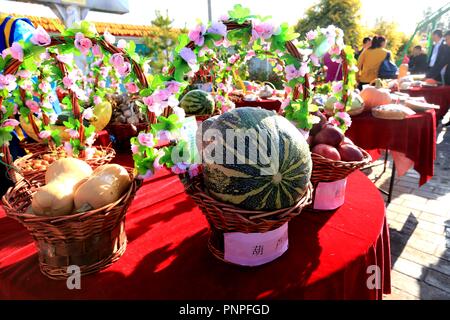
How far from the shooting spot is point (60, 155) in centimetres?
168

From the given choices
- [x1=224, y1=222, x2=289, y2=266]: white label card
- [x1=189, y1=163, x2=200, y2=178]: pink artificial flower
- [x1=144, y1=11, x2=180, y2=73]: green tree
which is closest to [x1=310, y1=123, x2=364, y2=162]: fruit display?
[x1=224, y1=222, x2=289, y2=266]: white label card

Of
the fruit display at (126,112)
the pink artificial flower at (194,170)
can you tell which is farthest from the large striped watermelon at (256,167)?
the fruit display at (126,112)

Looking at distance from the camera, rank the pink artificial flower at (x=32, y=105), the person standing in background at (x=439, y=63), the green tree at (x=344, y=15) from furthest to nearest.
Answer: the green tree at (x=344, y=15)
the person standing in background at (x=439, y=63)
the pink artificial flower at (x=32, y=105)

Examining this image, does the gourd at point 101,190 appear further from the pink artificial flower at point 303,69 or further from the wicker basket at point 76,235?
the pink artificial flower at point 303,69

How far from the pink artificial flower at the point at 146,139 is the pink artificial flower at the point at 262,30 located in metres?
0.51

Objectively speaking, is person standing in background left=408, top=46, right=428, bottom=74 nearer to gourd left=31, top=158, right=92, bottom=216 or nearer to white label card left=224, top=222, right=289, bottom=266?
white label card left=224, top=222, right=289, bottom=266

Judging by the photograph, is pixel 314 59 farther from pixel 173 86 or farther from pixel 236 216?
pixel 236 216

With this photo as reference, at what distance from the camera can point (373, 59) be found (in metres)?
6.30

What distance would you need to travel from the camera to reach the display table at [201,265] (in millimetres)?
894

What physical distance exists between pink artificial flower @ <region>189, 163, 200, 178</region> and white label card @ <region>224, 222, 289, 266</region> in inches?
8.9

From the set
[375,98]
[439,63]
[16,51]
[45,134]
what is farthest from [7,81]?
[439,63]

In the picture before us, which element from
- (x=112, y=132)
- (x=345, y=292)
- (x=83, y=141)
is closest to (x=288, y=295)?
(x=345, y=292)

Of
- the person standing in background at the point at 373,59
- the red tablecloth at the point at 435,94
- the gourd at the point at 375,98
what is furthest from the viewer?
the person standing in background at the point at 373,59

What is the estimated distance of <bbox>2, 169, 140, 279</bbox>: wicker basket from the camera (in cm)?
82
